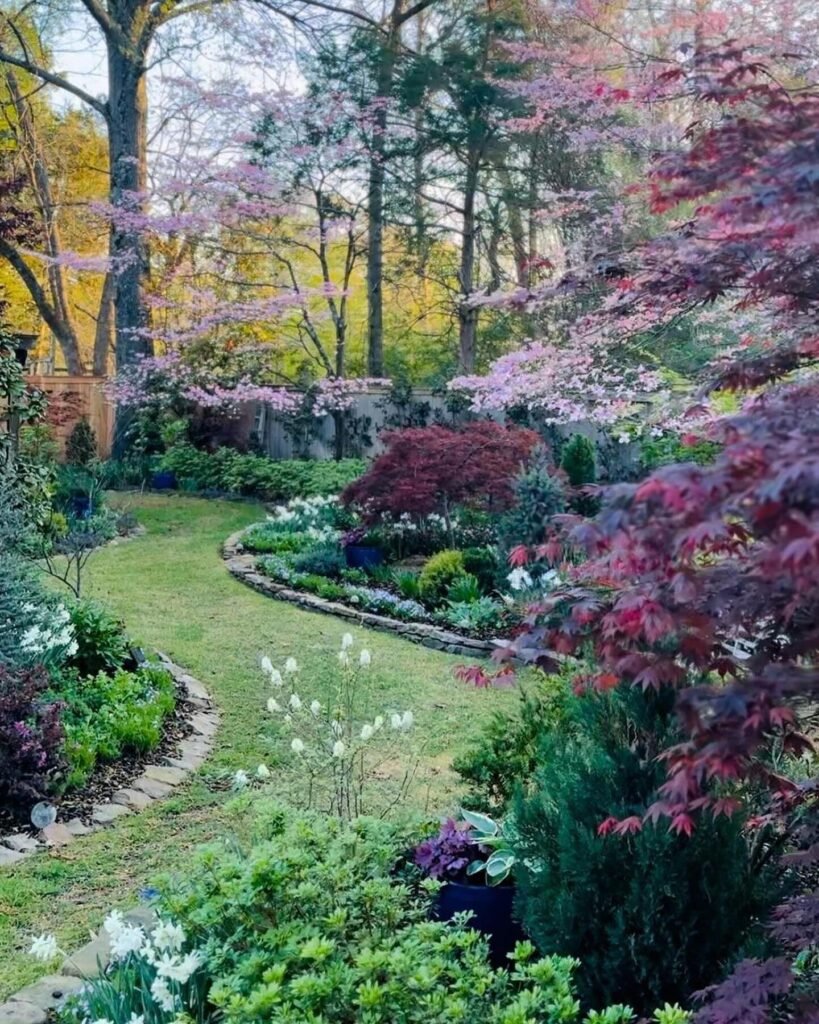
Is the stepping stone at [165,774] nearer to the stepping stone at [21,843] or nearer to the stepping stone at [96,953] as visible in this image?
the stepping stone at [21,843]

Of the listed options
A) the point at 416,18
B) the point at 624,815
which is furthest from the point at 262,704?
the point at 416,18

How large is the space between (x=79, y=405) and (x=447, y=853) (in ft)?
43.8

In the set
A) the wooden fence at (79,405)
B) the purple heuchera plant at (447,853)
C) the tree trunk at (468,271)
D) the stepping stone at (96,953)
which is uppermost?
the tree trunk at (468,271)

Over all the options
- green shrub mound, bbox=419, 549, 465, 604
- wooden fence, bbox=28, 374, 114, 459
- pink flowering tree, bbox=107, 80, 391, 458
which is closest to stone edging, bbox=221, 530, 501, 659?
green shrub mound, bbox=419, 549, 465, 604

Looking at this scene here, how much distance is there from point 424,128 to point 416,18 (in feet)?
7.75

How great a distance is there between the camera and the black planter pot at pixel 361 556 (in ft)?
29.2

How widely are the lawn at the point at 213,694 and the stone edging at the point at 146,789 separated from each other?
2.8 inches

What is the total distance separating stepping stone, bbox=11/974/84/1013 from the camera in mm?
2486

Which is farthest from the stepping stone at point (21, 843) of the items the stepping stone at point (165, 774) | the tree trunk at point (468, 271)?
the tree trunk at point (468, 271)

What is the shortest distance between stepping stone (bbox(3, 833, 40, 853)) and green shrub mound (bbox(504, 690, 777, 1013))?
2.18 m

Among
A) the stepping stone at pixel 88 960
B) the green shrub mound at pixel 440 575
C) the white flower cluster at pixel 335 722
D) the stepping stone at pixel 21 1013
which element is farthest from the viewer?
the green shrub mound at pixel 440 575

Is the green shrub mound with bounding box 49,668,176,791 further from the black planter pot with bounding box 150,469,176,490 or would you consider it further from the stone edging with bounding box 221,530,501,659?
the black planter pot with bounding box 150,469,176,490

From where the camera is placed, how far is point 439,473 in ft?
27.2

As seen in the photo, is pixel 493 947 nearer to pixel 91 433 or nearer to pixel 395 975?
pixel 395 975
